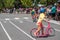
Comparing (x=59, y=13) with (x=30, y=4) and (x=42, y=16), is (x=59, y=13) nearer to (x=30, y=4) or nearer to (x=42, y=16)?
(x=42, y=16)

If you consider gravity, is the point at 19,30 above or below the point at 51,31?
below

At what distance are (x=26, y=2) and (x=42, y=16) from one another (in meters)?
89.1

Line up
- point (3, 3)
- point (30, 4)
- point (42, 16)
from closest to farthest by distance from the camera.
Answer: point (42, 16) → point (30, 4) → point (3, 3)

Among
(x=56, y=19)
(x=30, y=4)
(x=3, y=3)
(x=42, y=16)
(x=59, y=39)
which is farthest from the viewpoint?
(x=3, y=3)

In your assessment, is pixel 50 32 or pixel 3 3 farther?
pixel 3 3

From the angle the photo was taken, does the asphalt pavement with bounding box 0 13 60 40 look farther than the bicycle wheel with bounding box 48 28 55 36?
No

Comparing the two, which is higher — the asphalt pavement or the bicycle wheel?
the bicycle wheel

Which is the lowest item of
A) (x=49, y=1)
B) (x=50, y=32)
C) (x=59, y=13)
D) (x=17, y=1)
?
(x=17, y=1)

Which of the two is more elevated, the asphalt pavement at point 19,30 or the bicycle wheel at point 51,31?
the bicycle wheel at point 51,31

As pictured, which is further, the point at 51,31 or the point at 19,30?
the point at 19,30

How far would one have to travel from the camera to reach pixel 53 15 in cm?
4653

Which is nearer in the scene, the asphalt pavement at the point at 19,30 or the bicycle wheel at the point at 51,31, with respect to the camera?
the asphalt pavement at the point at 19,30

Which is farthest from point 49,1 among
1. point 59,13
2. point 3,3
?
point 59,13

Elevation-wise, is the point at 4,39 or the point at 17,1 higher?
the point at 4,39
